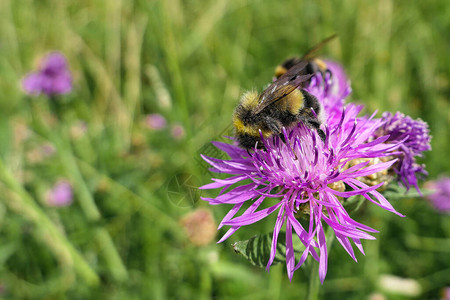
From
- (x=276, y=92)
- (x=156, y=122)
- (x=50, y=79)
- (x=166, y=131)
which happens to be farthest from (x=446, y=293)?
(x=50, y=79)

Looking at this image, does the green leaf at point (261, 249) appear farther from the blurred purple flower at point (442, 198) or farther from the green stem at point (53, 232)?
the blurred purple flower at point (442, 198)

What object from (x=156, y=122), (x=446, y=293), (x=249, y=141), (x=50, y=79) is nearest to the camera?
(x=249, y=141)

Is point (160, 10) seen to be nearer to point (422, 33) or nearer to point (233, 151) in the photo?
point (233, 151)

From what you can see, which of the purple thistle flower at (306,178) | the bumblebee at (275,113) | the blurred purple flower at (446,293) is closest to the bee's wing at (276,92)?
the bumblebee at (275,113)

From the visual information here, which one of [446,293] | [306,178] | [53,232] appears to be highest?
[53,232]

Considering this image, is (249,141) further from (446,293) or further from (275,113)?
(446,293)

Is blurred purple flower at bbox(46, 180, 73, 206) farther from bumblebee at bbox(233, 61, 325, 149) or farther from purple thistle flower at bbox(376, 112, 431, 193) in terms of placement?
purple thistle flower at bbox(376, 112, 431, 193)
